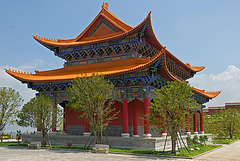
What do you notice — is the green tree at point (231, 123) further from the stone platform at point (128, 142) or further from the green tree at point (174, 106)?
the green tree at point (174, 106)

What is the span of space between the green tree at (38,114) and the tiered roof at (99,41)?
120 inches

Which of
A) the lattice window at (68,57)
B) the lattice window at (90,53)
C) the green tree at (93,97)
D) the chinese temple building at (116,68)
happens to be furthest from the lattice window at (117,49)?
the green tree at (93,97)

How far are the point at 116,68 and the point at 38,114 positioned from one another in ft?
26.0

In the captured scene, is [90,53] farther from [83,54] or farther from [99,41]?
[99,41]

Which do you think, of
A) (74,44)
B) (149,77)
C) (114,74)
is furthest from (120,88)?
(74,44)

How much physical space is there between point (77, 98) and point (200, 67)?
24.1 metres

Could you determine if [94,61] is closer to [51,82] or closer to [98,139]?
[51,82]

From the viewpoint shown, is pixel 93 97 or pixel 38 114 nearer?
pixel 93 97

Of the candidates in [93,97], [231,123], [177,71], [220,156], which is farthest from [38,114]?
[231,123]

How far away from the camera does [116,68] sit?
24.3 m

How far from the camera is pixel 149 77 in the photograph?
21.4 meters

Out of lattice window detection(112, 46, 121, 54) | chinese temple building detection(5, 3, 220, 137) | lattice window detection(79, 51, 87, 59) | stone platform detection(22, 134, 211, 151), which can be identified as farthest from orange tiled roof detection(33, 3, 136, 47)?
stone platform detection(22, 134, 211, 151)

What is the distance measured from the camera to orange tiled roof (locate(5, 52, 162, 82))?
931 inches

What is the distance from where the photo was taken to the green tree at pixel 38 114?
2216cm
